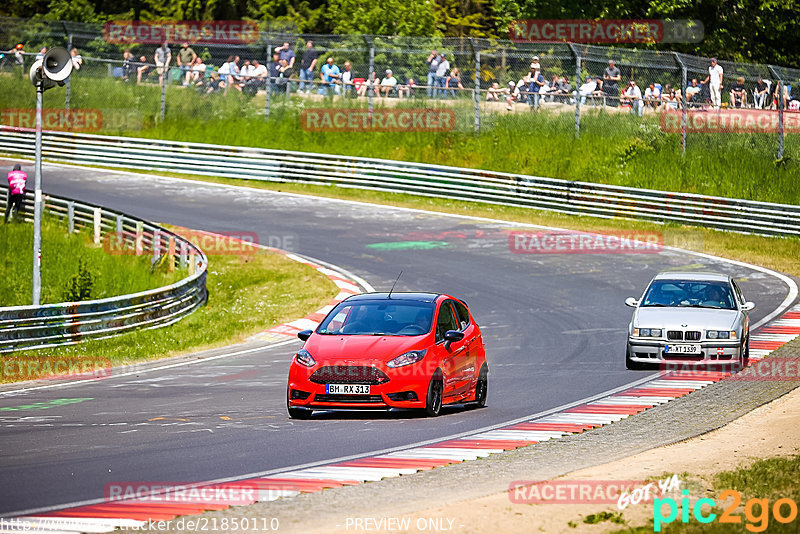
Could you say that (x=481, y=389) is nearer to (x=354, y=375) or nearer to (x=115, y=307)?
(x=354, y=375)

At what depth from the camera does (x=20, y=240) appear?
1118 inches

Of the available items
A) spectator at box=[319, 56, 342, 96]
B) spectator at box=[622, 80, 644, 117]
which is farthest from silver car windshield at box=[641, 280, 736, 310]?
spectator at box=[319, 56, 342, 96]

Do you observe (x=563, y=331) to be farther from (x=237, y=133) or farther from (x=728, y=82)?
(x=237, y=133)

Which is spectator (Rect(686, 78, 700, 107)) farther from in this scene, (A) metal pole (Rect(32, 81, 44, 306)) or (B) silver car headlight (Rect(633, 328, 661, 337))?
(A) metal pole (Rect(32, 81, 44, 306))

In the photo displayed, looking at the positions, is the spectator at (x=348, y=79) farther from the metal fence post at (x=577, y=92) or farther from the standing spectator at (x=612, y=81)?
the standing spectator at (x=612, y=81)

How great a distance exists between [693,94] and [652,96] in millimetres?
1279

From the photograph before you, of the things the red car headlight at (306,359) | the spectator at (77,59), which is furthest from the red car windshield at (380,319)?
the spectator at (77,59)

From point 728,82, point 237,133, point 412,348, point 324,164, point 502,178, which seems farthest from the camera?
point 237,133

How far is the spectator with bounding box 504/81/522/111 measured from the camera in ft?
119

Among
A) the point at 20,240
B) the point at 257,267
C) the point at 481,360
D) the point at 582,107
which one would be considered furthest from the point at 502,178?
the point at 481,360

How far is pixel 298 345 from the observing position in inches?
805

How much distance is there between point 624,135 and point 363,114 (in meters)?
8.50

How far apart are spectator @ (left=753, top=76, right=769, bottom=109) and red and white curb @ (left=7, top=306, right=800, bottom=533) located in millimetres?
15855
